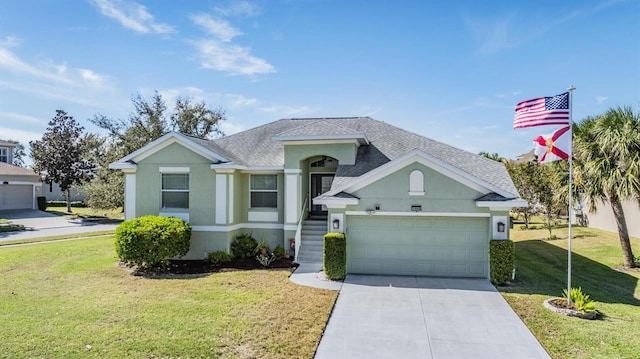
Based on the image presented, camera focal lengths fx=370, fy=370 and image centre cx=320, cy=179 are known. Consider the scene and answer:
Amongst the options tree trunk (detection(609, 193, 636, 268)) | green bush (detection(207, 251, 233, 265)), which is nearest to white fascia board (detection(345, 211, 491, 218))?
green bush (detection(207, 251, 233, 265))

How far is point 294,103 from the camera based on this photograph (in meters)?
23.1

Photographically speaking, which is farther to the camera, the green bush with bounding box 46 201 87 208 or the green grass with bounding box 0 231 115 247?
the green bush with bounding box 46 201 87 208

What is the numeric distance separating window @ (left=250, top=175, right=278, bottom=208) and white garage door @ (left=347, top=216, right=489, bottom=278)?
4.68m

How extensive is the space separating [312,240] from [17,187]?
36.1 metres

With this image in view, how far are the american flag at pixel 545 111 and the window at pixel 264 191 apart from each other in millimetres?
9948

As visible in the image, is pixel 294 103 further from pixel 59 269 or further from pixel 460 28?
pixel 59 269

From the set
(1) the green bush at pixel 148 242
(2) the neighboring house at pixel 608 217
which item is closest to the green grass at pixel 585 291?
(2) the neighboring house at pixel 608 217

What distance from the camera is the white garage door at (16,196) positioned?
35.5 m

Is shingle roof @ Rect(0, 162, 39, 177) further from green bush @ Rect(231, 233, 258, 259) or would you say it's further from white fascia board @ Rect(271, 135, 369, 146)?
white fascia board @ Rect(271, 135, 369, 146)

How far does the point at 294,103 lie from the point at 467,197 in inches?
543

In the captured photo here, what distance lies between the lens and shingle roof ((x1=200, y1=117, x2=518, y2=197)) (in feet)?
47.7

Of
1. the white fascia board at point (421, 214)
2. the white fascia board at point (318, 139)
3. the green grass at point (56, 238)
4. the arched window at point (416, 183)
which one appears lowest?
the green grass at point (56, 238)

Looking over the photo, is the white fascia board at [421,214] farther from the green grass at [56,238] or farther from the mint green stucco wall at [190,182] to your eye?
the green grass at [56,238]

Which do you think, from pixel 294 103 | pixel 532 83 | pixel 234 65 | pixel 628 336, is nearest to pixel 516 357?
pixel 628 336
